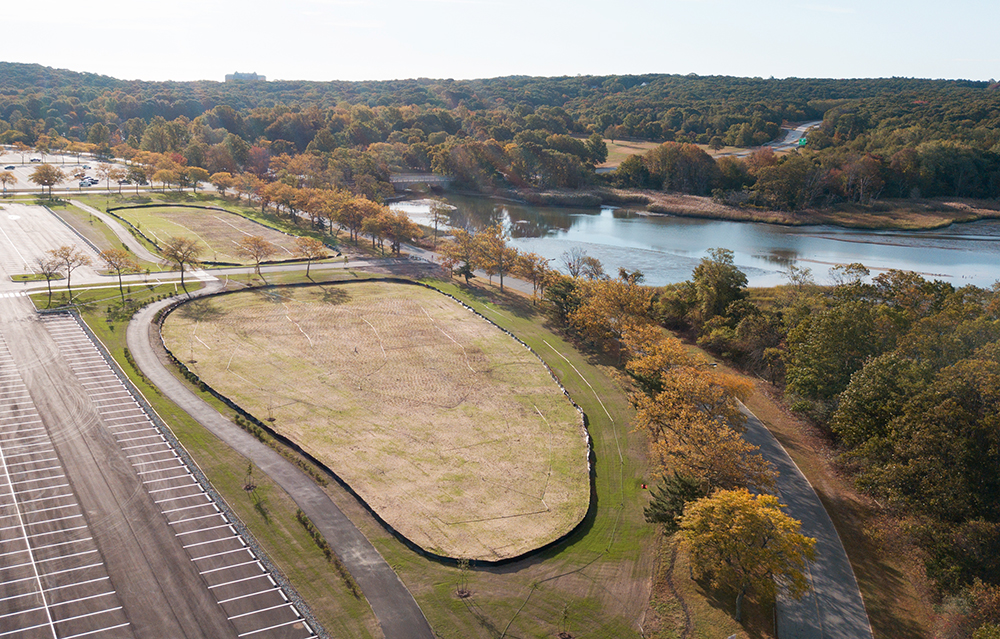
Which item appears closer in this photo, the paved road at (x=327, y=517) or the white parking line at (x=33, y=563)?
the white parking line at (x=33, y=563)

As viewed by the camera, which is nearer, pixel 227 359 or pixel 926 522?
pixel 926 522

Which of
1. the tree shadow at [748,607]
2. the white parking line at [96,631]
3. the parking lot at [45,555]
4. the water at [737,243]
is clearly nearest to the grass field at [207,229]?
the water at [737,243]

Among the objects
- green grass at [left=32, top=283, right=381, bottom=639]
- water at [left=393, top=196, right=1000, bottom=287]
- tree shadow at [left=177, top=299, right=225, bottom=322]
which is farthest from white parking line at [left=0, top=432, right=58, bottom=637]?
water at [left=393, top=196, right=1000, bottom=287]

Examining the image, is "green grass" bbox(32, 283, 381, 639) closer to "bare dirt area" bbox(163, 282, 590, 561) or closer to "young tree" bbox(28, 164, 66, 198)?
"bare dirt area" bbox(163, 282, 590, 561)

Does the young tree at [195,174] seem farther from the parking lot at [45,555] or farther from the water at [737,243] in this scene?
the parking lot at [45,555]

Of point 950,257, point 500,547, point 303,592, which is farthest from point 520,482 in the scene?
point 950,257

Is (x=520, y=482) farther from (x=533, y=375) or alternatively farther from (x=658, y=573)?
(x=533, y=375)

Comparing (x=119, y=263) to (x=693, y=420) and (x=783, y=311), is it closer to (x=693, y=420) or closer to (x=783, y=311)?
(x=693, y=420)
